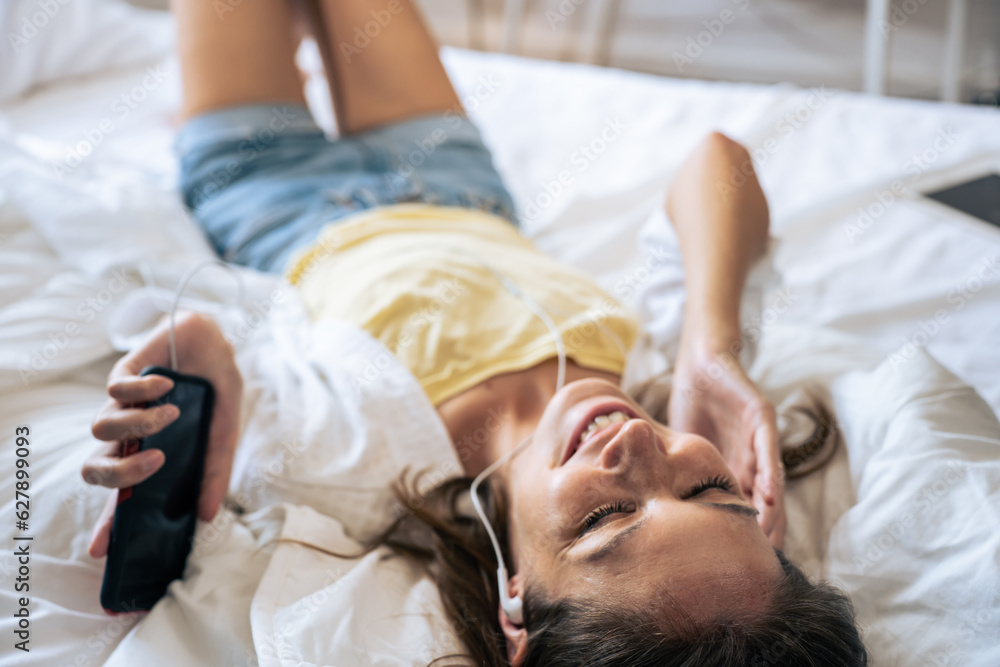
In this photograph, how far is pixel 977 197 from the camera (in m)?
1.39

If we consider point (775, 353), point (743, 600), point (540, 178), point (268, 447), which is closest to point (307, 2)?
point (540, 178)

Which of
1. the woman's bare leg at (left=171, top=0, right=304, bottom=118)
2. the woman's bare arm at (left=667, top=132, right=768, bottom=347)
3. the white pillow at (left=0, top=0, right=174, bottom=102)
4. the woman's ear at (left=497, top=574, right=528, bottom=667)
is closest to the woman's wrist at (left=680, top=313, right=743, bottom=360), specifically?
the woman's bare arm at (left=667, top=132, right=768, bottom=347)

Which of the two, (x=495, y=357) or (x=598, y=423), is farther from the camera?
(x=495, y=357)

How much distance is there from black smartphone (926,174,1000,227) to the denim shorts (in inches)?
31.5

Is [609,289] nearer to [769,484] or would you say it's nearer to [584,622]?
[769,484]

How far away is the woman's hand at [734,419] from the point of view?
2.72 feet

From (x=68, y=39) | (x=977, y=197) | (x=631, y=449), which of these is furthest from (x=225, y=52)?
(x=977, y=197)

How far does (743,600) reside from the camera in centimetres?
68

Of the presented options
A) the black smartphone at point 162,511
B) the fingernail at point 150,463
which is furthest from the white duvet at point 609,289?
the fingernail at point 150,463

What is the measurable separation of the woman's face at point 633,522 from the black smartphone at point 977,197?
900 millimetres

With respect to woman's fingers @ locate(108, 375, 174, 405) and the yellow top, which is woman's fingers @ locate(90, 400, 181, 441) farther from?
the yellow top

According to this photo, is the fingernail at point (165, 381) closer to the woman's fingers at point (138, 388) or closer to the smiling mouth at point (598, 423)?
the woman's fingers at point (138, 388)

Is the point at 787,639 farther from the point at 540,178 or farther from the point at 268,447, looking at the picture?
the point at 540,178

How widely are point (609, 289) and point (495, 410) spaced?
0.44 meters
